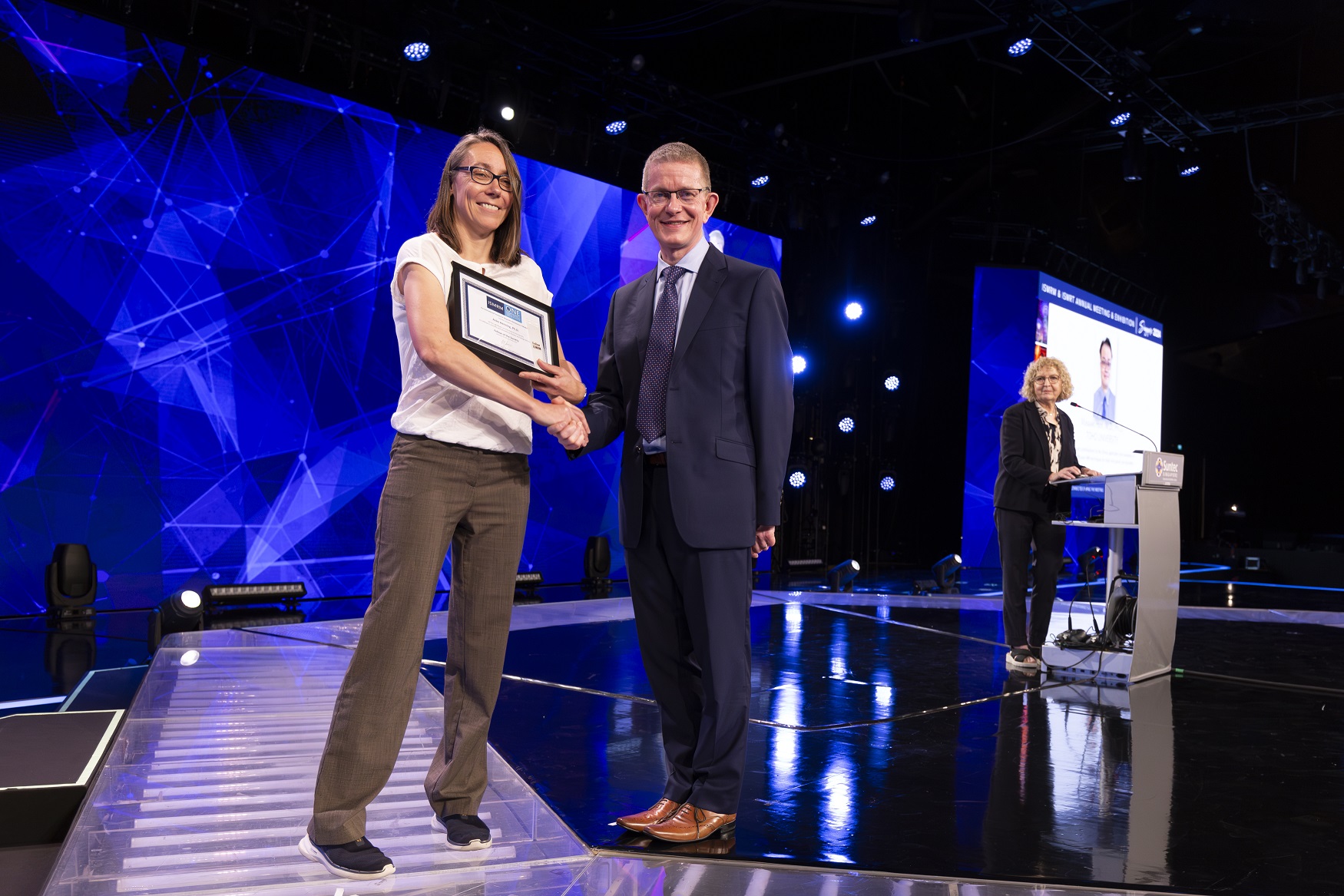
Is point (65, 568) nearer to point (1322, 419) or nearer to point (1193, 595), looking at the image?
point (1193, 595)

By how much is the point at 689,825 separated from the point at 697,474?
2.48ft

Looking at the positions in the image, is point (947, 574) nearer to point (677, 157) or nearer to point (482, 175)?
point (677, 157)

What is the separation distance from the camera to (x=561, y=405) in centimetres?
201

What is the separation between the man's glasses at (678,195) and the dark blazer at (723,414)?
0.15 m

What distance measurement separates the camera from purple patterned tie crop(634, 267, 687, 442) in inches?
83.9

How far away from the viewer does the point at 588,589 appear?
7.75 metres

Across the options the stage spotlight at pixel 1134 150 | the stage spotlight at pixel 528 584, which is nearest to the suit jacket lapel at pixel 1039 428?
the stage spotlight at pixel 528 584

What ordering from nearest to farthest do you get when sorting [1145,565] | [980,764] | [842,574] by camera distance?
[980,764], [1145,565], [842,574]

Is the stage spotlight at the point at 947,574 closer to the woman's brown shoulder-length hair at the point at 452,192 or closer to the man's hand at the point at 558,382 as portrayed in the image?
the man's hand at the point at 558,382

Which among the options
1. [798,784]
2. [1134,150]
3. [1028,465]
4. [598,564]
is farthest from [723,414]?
[1134,150]

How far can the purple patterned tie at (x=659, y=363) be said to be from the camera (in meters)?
2.13

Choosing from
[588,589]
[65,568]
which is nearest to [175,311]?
[65,568]

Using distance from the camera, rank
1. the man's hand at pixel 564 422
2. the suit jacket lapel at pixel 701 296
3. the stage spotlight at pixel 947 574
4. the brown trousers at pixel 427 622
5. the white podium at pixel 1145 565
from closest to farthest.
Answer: the brown trousers at pixel 427 622 < the man's hand at pixel 564 422 < the suit jacket lapel at pixel 701 296 < the white podium at pixel 1145 565 < the stage spotlight at pixel 947 574

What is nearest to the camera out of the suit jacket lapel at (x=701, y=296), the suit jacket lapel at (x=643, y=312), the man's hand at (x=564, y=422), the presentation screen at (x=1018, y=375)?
the man's hand at (x=564, y=422)
